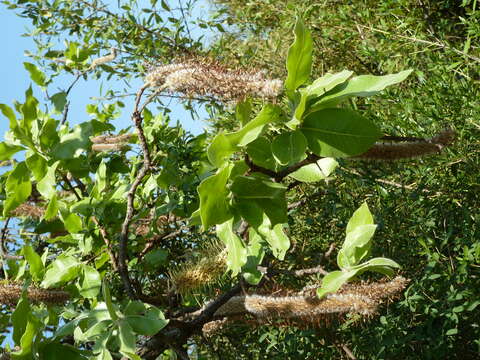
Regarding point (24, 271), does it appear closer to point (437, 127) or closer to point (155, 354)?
point (155, 354)

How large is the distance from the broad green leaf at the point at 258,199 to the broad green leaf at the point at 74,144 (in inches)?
20.6

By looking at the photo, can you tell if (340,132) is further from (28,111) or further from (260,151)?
(28,111)

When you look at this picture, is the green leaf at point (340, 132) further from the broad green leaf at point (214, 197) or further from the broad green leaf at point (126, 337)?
the broad green leaf at point (126, 337)

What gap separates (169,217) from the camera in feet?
4.69

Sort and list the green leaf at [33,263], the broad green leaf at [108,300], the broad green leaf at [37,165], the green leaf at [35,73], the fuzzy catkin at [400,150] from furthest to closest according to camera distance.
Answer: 1. the green leaf at [35,73]
2. the green leaf at [33,263]
3. the broad green leaf at [37,165]
4. the broad green leaf at [108,300]
5. the fuzzy catkin at [400,150]

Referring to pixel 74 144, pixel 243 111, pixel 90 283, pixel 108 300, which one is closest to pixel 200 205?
pixel 243 111

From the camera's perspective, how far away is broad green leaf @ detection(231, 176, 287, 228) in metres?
0.56

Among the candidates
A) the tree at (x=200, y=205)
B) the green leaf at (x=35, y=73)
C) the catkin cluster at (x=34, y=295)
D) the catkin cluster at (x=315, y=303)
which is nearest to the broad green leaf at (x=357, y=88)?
the tree at (x=200, y=205)

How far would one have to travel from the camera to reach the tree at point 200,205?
1.81 ft

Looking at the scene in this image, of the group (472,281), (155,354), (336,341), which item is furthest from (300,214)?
(155,354)

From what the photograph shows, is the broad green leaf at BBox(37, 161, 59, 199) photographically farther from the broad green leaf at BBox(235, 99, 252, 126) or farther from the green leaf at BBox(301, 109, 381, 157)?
the green leaf at BBox(301, 109, 381, 157)

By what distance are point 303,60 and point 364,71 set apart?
2411 mm

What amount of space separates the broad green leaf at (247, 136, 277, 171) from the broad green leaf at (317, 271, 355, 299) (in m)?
0.14

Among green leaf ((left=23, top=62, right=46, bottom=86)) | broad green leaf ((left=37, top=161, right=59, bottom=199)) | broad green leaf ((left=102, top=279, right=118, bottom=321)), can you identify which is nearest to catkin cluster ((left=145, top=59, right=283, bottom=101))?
broad green leaf ((left=102, top=279, right=118, bottom=321))
